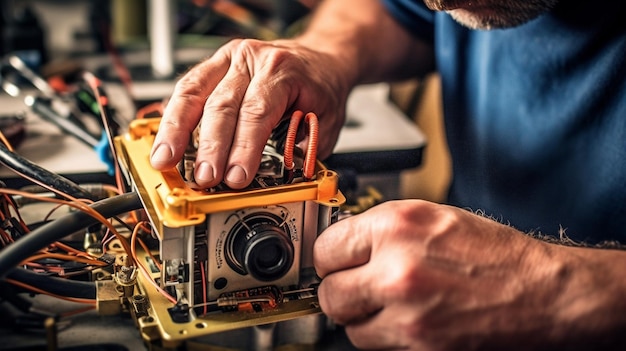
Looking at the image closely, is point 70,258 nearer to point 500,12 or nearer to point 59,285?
point 59,285

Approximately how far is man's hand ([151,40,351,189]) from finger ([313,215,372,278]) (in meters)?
0.10

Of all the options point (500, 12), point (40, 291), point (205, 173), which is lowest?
point (40, 291)

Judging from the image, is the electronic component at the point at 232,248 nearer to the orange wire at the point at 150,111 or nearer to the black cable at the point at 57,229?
the black cable at the point at 57,229

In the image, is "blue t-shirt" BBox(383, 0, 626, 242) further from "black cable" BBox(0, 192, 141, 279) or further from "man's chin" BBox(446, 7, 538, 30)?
"black cable" BBox(0, 192, 141, 279)

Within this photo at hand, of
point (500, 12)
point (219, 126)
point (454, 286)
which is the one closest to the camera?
point (454, 286)

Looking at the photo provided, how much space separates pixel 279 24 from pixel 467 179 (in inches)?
29.7

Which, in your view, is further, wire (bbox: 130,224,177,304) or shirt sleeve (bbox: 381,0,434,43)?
shirt sleeve (bbox: 381,0,434,43)

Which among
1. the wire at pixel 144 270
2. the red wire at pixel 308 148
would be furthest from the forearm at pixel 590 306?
the wire at pixel 144 270

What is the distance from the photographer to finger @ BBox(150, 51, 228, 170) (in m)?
0.72

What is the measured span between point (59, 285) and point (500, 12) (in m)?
0.69

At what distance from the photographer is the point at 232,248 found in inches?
26.7

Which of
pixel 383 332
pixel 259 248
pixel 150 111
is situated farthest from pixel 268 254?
pixel 150 111

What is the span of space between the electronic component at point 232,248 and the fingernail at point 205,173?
12 mm

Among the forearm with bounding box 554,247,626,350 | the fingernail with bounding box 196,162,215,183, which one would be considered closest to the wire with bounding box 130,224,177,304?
the fingernail with bounding box 196,162,215,183
